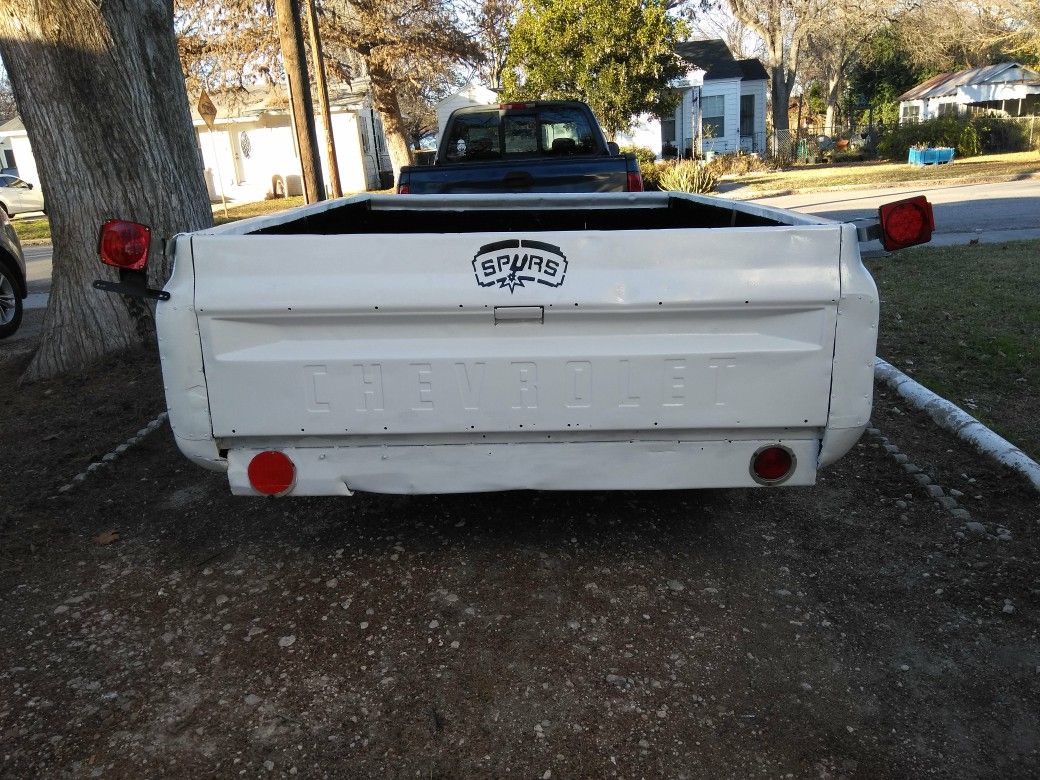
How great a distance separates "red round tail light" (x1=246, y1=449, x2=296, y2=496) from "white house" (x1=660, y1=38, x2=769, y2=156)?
34.8m

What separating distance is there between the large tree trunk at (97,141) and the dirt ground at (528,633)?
7.75 feet

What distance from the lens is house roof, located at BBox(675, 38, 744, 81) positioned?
1508 inches

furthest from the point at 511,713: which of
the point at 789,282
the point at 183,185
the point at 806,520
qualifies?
the point at 183,185

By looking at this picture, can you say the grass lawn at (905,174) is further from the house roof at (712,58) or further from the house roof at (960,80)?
the house roof at (960,80)

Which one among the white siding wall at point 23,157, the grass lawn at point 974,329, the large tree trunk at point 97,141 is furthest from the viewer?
the white siding wall at point 23,157

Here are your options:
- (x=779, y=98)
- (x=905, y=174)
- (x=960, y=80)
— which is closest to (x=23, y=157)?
(x=779, y=98)

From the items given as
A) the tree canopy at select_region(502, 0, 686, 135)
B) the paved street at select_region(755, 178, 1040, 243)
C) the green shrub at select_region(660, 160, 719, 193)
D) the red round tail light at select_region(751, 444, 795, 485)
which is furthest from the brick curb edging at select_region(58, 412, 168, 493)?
the tree canopy at select_region(502, 0, 686, 135)

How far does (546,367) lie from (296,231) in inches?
75.1

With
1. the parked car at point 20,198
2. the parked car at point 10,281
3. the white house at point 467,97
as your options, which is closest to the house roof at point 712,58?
the white house at point 467,97

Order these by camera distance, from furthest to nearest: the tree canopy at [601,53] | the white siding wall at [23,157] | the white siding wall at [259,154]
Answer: the white siding wall at [23,157], the white siding wall at [259,154], the tree canopy at [601,53]

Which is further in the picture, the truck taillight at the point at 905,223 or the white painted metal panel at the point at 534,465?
the white painted metal panel at the point at 534,465

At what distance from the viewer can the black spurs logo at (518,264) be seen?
2.96 m

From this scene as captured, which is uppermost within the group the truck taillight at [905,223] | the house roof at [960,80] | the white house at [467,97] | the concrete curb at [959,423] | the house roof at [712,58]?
the house roof at [712,58]

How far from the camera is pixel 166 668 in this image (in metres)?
3.01
